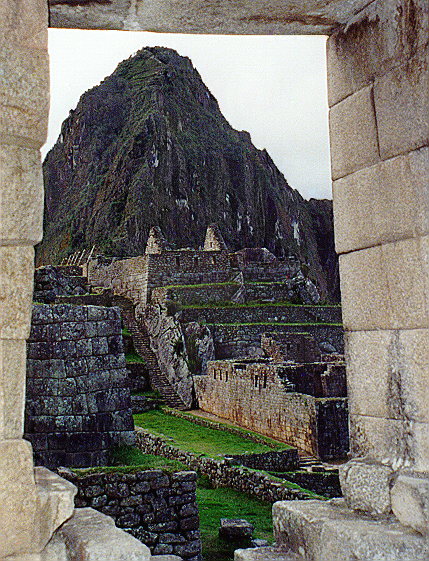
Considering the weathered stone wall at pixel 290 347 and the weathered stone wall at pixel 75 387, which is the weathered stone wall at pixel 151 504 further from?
the weathered stone wall at pixel 290 347

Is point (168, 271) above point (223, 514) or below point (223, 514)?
above

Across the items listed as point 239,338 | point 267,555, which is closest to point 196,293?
point 239,338

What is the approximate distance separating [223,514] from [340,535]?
6790 millimetres

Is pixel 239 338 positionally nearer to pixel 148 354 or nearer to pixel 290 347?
pixel 290 347

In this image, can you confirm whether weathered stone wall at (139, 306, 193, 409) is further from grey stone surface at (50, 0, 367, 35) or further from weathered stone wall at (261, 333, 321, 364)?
grey stone surface at (50, 0, 367, 35)

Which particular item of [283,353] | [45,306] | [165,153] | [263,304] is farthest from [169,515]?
[165,153]

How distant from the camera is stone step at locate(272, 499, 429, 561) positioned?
2.64m

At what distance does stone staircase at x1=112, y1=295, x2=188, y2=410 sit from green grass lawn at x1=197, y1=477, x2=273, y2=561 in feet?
37.5

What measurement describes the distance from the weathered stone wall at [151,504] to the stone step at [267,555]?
133 inches

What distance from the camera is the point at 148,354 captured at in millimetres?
26094

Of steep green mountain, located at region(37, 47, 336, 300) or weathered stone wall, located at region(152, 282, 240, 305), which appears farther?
steep green mountain, located at region(37, 47, 336, 300)

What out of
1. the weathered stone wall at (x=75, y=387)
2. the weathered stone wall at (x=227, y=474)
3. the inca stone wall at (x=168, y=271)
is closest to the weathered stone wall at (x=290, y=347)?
the inca stone wall at (x=168, y=271)

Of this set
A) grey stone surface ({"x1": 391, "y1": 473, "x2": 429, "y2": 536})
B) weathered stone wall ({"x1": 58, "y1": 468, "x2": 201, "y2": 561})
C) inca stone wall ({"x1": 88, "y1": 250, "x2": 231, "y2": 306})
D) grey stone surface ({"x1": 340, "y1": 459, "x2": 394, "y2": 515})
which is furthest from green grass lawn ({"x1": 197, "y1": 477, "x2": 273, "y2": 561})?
inca stone wall ({"x1": 88, "y1": 250, "x2": 231, "y2": 306})

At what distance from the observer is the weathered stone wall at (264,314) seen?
86.7 feet
